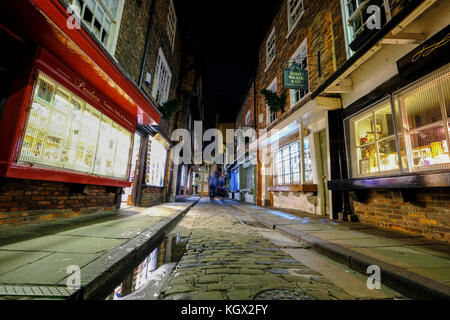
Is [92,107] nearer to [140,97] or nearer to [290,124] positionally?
[140,97]

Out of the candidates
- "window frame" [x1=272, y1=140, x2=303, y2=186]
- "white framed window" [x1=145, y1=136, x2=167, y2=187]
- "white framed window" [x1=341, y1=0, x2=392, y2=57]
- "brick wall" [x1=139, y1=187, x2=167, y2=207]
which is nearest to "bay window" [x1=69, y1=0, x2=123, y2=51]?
"white framed window" [x1=145, y1=136, x2=167, y2=187]

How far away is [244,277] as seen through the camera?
1.92 meters

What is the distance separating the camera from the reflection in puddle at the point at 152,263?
173 centimetres

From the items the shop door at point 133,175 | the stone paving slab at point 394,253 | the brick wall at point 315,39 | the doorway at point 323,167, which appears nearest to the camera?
the stone paving slab at point 394,253

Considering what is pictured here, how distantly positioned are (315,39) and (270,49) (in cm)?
471

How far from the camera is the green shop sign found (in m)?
6.71

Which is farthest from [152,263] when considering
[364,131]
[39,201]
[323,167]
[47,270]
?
[323,167]

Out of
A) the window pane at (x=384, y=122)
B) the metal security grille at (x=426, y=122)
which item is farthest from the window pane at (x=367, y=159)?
the metal security grille at (x=426, y=122)

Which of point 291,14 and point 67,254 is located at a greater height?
point 291,14

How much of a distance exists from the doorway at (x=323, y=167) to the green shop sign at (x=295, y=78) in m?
1.91

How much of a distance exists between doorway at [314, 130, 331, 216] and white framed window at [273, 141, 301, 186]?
107 cm

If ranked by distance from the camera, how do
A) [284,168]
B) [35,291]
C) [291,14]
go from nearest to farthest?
[35,291]
[291,14]
[284,168]

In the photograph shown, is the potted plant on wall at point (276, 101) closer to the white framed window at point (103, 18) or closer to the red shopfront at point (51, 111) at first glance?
the red shopfront at point (51, 111)

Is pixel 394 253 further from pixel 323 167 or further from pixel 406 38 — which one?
pixel 323 167
